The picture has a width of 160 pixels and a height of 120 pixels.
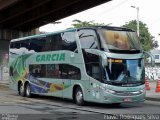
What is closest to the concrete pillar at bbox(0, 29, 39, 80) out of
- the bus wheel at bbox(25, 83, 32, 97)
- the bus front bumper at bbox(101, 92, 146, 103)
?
the bus wheel at bbox(25, 83, 32, 97)

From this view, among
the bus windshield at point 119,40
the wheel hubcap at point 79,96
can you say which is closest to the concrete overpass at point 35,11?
the wheel hubcap at point 79,96

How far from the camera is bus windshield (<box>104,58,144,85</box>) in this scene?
62.8ft

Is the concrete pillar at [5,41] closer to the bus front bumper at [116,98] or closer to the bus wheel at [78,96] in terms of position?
the bus wheel at [78,96]

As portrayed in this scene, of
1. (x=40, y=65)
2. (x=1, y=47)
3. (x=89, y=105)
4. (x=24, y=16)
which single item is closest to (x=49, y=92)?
(x=40, y=65)

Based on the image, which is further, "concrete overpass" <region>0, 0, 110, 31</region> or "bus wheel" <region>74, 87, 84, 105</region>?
"concrete overpass" <region>0, 0, 110, 31</region>

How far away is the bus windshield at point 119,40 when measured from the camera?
1947cm

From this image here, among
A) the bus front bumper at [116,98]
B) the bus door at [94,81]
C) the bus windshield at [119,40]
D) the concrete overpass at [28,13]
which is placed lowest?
the bus front bumper at [116,98]

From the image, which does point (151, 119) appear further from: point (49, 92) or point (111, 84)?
point (49, 92)

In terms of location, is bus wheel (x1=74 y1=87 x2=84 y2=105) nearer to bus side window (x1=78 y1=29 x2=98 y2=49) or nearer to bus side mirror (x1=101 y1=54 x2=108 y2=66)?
bus side window (x1=78 y1=29 x2=98 y2=49)

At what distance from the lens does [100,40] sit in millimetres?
19469

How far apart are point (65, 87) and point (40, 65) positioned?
336cm

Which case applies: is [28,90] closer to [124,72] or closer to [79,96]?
[79,96]

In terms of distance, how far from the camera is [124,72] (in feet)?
63.7

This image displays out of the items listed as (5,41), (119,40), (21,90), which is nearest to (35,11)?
(5,41)
